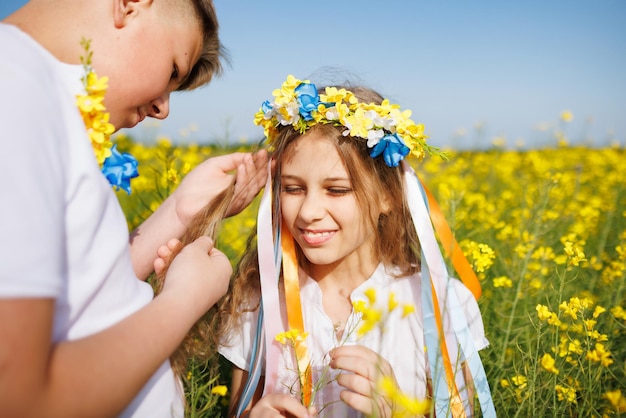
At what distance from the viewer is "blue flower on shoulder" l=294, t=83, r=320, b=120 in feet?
6.03

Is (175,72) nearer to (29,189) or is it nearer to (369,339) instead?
(29,189)

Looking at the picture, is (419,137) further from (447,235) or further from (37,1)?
(37,1)

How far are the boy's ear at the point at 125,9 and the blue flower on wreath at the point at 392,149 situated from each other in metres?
0.89

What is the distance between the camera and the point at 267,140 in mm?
2047

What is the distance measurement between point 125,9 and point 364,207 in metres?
1.01

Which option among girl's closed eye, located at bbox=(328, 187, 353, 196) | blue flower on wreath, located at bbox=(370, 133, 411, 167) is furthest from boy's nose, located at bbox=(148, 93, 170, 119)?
blue flower on wreath, located at bbox=(370, 133, 411, 167)

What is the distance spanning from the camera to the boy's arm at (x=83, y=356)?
0.71m

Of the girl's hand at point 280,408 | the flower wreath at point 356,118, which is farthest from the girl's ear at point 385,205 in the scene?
the girl's hand at point 280,408

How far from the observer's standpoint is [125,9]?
1188 millimetres

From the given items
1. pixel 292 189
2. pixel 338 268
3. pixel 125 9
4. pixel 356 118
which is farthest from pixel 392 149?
pixel 125 9

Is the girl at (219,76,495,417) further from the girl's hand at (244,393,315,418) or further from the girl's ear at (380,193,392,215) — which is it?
the girl's hand at (244,393,315,418)

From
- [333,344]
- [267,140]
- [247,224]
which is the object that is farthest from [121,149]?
[333,344]

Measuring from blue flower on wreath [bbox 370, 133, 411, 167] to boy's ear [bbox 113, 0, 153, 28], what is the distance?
0.89 m

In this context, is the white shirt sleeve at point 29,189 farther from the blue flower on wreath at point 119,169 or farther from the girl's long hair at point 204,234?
the girl's long hair at point 204,234
